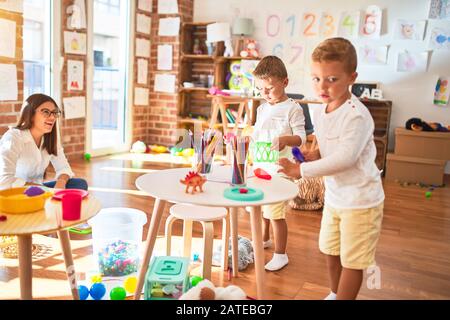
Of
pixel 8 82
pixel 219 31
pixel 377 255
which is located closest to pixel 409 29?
pixel 219 31

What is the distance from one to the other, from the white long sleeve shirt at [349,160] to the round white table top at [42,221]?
0.68 metres

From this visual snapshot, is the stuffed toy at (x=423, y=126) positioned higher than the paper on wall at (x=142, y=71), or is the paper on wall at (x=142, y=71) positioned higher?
the paper on wall at (x=142, y=71)

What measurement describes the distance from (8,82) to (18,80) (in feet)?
0.37

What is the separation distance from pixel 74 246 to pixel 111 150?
119 inches

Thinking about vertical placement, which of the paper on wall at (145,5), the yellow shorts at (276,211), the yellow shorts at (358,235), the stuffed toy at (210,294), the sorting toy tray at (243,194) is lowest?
the stuffed toy at (210,294)

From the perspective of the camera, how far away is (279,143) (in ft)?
6.63

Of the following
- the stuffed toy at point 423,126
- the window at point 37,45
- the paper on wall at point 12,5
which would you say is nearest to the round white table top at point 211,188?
the paper on wall at point 12,5

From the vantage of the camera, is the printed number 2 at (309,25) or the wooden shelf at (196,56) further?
the wooden shelf at (196,56)

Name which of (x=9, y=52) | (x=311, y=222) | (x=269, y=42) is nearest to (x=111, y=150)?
(x=9, y=52)

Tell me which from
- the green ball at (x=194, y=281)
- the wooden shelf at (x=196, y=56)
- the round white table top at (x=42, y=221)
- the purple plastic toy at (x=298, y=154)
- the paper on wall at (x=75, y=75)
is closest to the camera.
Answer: the round white table top at (x=42, y=221)

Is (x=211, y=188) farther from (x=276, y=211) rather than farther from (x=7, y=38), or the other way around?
(x=7, y=38)

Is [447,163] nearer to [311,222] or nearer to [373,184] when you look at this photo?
[311,222]

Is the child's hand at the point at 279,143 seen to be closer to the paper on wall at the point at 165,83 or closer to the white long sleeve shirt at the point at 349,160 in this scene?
the white long sleeve shirt at the point at 349,160

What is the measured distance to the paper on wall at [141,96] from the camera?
570 cm
